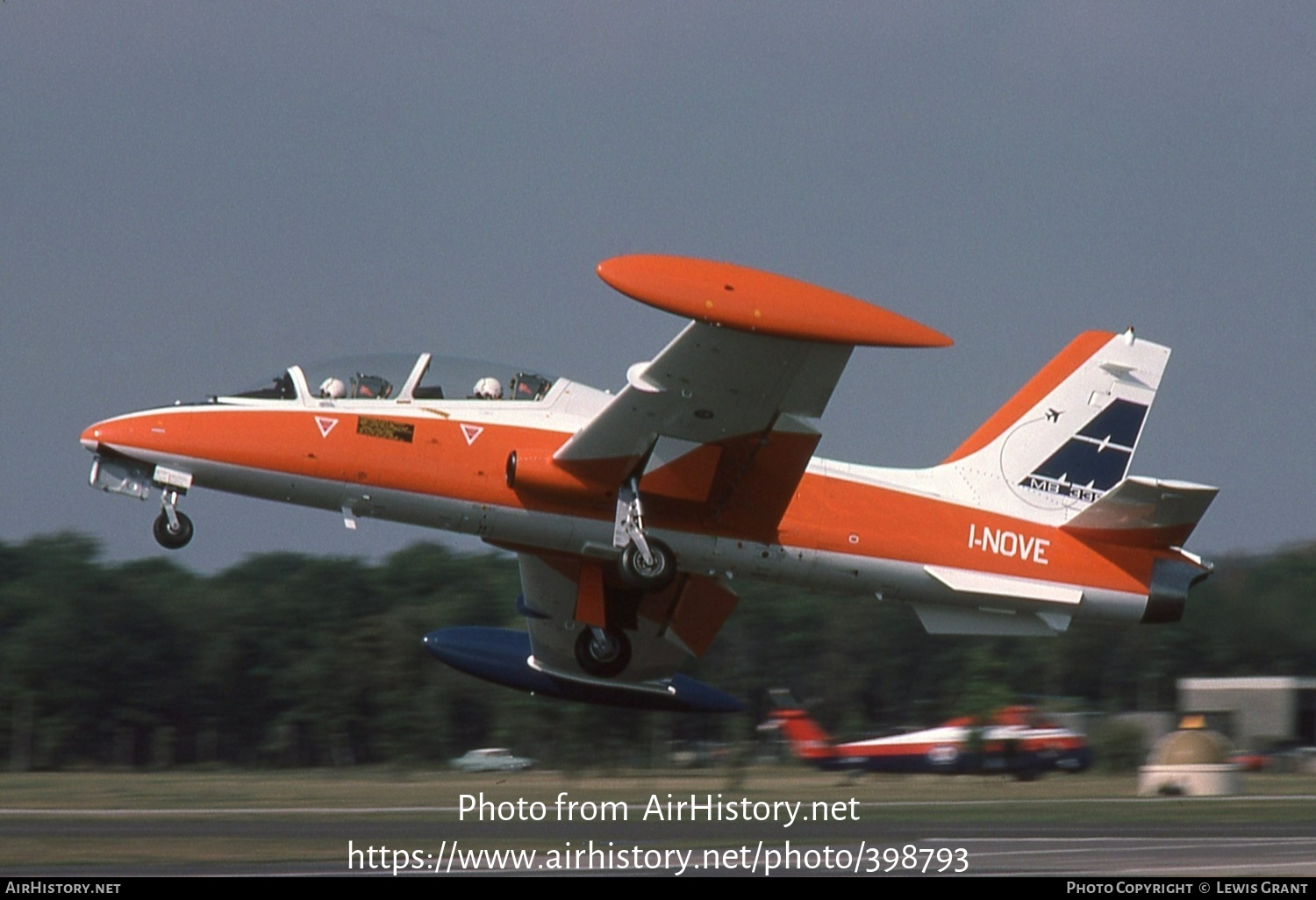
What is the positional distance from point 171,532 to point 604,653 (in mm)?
5494

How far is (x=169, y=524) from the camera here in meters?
15.2

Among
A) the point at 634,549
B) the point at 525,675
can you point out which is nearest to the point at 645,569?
the point at 634,549

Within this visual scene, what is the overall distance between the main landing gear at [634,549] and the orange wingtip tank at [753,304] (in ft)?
8.99

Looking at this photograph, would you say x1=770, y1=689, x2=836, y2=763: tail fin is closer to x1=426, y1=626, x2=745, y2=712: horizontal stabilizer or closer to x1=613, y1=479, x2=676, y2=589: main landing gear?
x1=426, y1=626, x2=745, y2=712: horizontal stabilizer

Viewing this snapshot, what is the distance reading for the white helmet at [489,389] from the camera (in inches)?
598

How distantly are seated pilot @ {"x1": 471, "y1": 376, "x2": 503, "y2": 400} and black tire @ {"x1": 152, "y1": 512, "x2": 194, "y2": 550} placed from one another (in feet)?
10.1

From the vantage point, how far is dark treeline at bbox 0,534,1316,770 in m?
39.9

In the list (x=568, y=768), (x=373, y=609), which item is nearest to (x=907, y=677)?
(x=373, y=609)

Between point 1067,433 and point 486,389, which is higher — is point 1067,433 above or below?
above

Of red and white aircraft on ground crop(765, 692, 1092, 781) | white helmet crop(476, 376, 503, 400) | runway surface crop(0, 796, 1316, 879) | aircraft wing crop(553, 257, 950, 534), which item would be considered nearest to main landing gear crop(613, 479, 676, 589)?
aircraft wing crop(553, 257, 950, 534)

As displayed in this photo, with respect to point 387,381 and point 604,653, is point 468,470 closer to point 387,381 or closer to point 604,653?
point 387,381

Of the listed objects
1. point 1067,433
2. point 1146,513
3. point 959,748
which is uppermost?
point 1067,433

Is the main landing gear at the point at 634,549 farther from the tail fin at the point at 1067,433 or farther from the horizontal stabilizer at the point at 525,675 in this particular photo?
the horizontal stabilizer at the point at 525,675
